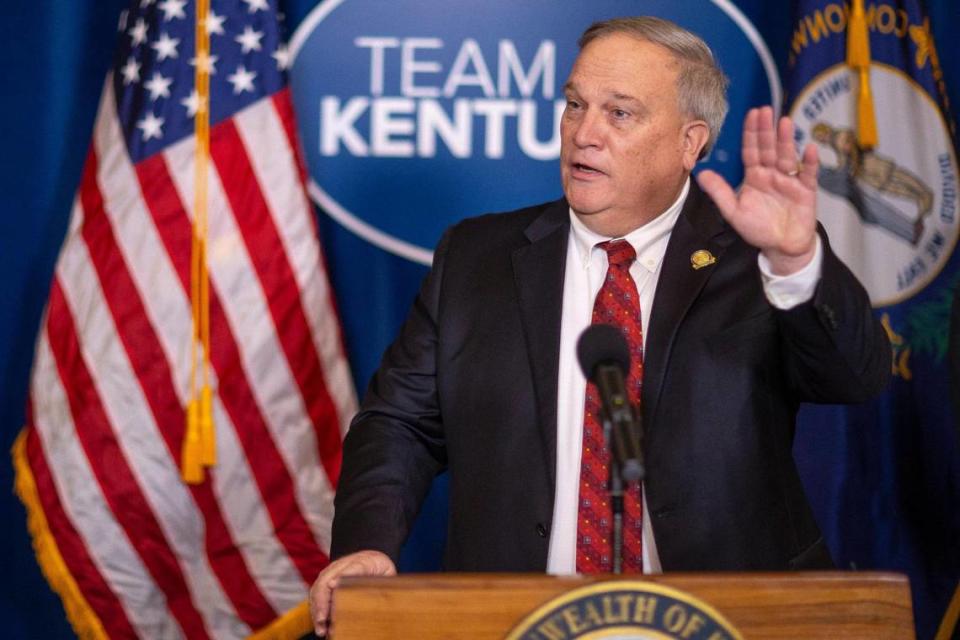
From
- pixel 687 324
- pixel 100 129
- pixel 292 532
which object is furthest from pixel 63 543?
pixel 687 324

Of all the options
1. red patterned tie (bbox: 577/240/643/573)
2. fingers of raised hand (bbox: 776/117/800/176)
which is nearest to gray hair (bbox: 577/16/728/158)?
red patterned tie (bbox: 577/240/643/573)

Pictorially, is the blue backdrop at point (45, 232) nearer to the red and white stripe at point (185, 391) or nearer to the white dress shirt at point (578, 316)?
the red and white stripe at point (185, 391)

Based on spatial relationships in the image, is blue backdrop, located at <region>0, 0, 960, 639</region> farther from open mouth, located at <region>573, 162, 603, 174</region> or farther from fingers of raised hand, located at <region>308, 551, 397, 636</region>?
fingers of raised hand, located at <region>308, 551, 397, 636</region>

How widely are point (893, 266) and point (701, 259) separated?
56.3 inches

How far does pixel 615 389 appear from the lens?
1.54 m

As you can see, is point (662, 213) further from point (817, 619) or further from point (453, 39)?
point (453, 39)

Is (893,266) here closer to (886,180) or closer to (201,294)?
(886,180)

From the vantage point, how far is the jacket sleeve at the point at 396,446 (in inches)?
Result: 82.6

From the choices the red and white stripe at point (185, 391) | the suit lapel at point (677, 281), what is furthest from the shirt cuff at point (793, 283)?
the red and white stripe at point (185, 391)

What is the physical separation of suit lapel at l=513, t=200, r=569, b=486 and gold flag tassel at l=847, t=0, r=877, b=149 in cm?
127

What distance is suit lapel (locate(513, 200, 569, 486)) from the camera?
7.25ft

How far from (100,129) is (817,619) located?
2.54 m

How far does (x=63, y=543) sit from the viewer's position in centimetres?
332

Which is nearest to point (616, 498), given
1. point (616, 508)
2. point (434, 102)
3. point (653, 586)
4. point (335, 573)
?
point (616, 508)
